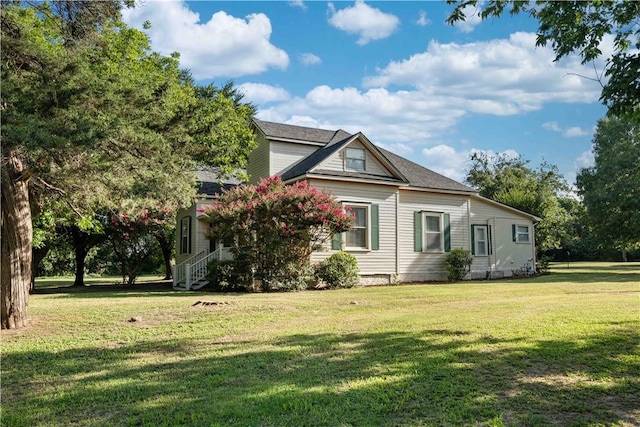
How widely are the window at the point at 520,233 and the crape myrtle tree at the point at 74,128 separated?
16275 millimetres

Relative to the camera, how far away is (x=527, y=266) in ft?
72.1

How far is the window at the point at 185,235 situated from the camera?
1972 centimetres

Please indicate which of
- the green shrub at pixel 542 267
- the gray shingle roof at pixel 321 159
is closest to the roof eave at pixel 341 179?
the gray shingle roof at pixel 321 159

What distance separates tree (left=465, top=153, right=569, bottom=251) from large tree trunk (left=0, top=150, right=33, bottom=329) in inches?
925

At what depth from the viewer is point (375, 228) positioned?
1725cm

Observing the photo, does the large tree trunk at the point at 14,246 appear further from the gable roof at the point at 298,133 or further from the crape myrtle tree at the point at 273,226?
the gable roof at the point at 298,133

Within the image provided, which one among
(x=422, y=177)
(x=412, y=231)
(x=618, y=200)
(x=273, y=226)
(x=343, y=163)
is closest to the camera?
(x=273, y=226)

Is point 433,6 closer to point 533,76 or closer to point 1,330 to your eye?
point 533,76

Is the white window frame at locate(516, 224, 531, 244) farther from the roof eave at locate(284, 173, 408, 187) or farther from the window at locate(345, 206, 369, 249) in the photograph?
the window at locate(345, 206, 369, 249)

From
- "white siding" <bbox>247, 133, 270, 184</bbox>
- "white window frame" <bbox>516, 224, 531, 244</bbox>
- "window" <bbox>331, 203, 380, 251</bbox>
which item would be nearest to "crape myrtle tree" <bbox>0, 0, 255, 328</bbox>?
"window" <bbox>331, 203, 380, 251</bbox>

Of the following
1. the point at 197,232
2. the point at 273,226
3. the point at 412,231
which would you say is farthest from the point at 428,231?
the point at 197,232

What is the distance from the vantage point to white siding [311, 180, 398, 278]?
1677 cm

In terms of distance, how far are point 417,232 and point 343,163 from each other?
Answer: 4153 mm

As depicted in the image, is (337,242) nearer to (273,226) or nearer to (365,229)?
(365,229)
